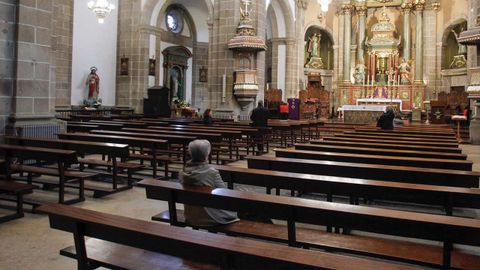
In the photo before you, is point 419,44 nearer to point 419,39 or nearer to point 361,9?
point 419,39

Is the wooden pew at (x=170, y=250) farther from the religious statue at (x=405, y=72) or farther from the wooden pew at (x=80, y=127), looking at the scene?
the religious statue at (x=405, y=72)

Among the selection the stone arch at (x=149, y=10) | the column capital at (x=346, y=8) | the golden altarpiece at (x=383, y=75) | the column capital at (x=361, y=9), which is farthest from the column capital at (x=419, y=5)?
the stone arch at (x=149, y=10)

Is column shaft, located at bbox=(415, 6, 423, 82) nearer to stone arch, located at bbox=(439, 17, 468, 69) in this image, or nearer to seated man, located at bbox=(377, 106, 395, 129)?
stone arch, located at bbox=(439, 17, 468, 69)

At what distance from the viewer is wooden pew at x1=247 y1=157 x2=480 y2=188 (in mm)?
4156

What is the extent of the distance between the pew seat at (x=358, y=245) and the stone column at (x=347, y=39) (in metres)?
23.2

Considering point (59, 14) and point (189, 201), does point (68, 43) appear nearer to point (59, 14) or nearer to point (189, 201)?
point (59, 14)

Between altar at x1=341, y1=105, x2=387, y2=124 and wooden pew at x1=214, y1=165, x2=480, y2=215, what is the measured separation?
15357 mm

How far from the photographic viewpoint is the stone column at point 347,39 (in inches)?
1003

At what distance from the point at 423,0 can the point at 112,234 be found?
25.2 m

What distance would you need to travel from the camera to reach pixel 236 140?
11.7 m

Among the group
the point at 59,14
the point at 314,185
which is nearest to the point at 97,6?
the point at 59,14

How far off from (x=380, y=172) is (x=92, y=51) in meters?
14.8

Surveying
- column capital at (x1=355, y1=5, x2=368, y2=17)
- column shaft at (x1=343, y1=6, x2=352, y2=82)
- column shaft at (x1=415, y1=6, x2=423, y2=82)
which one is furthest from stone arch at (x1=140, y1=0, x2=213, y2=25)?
column shaft at (x1=415, y1=6, x2=423, y2=82)

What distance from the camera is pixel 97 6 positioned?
14664 millimetres
